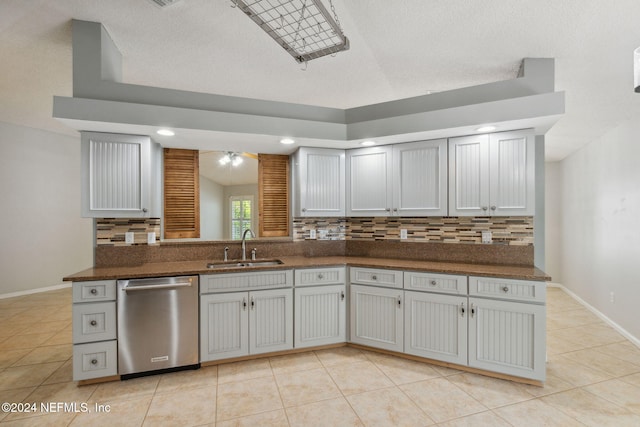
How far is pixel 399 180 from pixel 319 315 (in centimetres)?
159

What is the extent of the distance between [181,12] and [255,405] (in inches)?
109

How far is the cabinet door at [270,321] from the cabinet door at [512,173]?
6.90ft

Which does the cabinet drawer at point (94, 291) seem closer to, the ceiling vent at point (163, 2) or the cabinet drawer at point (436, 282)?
the ceiling vent at point (163, 2)

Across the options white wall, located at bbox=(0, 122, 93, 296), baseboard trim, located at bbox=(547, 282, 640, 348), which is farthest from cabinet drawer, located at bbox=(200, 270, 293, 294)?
white wall, located at bbox=(0, 122, 93, 296)

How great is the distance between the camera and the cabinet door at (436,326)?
279cm

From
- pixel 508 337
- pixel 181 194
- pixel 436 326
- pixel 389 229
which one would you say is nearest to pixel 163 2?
pixel 181 194

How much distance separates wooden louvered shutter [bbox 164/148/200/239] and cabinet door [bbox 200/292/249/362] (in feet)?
3.17

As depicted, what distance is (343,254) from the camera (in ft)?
12.9

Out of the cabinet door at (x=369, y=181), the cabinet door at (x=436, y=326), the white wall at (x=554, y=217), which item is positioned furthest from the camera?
the white wall at (x=554, y=217)

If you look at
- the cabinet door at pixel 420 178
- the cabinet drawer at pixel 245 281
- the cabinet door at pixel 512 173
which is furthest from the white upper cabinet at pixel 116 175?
the cabinet door at pixel 512 173

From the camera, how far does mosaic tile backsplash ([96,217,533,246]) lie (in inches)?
125

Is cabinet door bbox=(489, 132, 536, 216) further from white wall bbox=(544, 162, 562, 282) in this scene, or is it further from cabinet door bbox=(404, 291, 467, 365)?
white wall bbox=(544, 162, 562, 282)

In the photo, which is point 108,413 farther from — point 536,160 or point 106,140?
point 536,160

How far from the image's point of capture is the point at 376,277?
10.4ft
